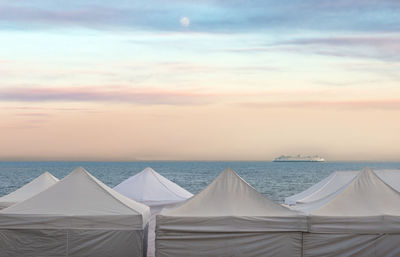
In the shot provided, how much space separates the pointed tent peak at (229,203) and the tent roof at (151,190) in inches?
319

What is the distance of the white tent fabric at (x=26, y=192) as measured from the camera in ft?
85.0

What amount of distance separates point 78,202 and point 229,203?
198 inches

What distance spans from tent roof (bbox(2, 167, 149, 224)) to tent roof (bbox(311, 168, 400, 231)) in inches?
234

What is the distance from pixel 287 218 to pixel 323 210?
4.53 ft

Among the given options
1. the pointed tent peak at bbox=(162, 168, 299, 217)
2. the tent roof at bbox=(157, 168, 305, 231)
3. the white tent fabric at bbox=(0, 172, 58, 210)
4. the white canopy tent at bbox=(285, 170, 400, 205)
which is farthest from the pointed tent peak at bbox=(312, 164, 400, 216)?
the white tent fabric at bbox=(0, 172, 58, 210)

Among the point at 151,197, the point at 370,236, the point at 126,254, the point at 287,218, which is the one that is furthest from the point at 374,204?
the point at 151,197

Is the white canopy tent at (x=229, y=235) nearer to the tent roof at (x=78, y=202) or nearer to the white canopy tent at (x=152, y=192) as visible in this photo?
the tent roof at (x=78, y=202)

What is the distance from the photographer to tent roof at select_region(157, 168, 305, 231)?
60.5ft

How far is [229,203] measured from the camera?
1919 cm

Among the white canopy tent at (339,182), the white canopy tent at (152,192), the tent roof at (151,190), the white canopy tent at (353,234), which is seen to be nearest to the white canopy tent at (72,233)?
the white canopy tent at (353,234)

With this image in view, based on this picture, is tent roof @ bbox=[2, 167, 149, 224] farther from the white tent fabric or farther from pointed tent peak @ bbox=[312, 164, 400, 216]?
the white tent fabric

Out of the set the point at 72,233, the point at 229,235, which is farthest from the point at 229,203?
the point at 72,233

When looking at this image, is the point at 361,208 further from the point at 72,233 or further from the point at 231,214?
the point at 72,233

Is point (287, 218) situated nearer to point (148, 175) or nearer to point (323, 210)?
point (323, 210)
